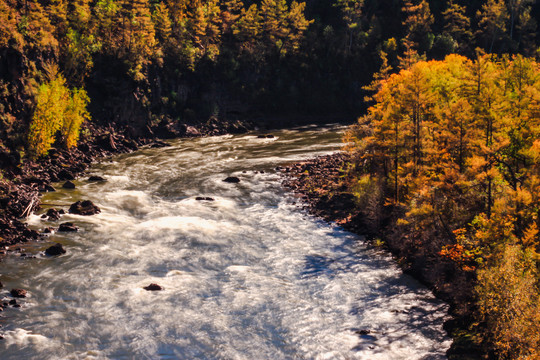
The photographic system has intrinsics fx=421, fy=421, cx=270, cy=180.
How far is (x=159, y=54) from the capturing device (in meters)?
90.8

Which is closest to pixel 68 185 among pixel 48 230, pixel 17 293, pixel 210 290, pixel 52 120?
pixel 52 120

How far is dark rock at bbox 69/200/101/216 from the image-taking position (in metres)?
38.7

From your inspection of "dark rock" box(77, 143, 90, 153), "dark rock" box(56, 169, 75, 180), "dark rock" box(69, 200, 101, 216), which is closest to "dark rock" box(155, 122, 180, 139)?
"dark rock" box(77, 143, 90, 153)

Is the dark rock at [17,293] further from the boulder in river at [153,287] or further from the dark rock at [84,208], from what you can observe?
the dark rock at [84,208]

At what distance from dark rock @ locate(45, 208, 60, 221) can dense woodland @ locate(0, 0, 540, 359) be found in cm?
1401

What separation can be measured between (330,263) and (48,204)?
27.5m

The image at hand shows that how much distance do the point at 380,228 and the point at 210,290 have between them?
17.3 metres

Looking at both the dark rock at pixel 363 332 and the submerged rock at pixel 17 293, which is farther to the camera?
the submerged rock at pixel 17 293

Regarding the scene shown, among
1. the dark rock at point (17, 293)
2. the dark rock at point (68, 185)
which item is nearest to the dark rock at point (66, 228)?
the dark rock at point (17, 293)

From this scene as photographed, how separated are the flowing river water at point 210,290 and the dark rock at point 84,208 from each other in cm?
91

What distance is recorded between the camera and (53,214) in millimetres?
36938

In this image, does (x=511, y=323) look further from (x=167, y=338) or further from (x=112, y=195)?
(x=112, y=195)

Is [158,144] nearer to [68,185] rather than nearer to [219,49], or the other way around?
[68,185]

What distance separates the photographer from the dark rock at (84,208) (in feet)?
127
